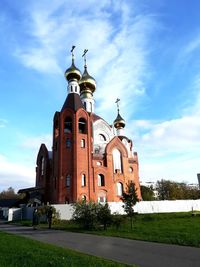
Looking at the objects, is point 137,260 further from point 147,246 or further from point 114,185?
point 114,185

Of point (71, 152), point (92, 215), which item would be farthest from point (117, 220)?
point (71, 152)

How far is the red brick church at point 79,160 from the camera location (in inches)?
1281

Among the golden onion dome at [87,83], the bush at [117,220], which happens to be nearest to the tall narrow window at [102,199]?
the bush at [117,220]

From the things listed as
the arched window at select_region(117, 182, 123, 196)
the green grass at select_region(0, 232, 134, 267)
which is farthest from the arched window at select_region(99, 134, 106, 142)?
the green grass at select_region(0, 232, 134, 267)

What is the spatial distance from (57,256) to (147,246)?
3876 mm

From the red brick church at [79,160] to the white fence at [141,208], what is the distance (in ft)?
13.6

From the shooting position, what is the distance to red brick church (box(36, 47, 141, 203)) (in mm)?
32531

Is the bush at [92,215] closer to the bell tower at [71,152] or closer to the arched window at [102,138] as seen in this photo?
the bell tower at [71,152]

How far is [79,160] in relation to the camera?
33.1 metres

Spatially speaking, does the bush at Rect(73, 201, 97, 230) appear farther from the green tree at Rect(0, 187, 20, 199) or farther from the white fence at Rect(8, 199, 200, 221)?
the green tree at Rect(0, 187, 20, 199)

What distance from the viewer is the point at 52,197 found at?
34531 millimetres

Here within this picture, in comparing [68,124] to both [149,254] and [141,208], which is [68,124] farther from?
[149,254]

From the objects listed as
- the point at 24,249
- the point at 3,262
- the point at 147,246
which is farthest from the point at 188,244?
the point at 3,262

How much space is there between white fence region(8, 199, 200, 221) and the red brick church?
4160mm
